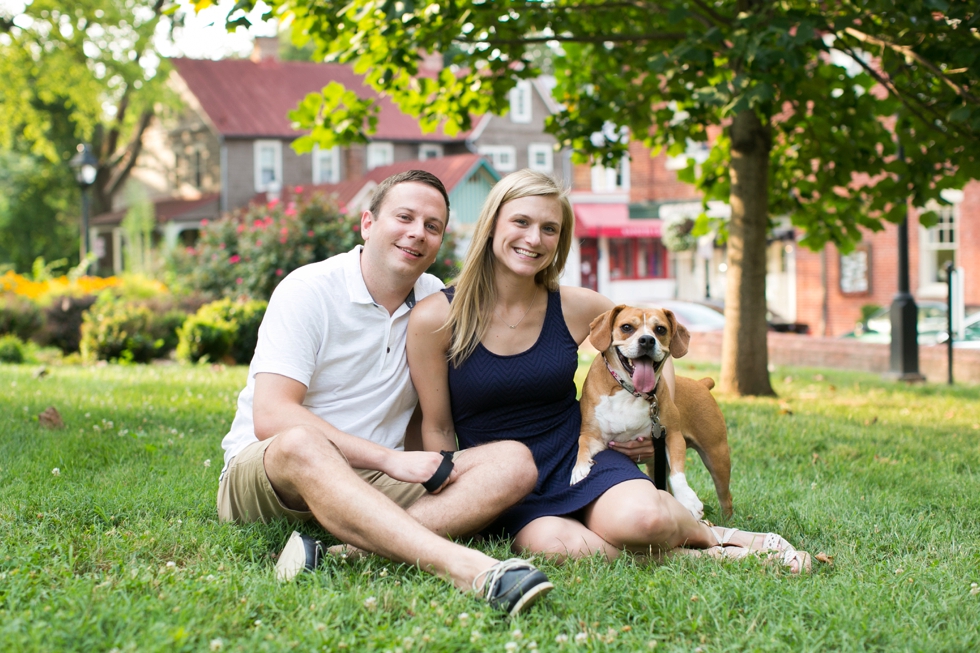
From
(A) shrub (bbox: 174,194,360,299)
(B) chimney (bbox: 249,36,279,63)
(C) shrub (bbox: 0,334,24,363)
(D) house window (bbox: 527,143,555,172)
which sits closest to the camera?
(C) shrub (bbox: 0,334,24,363)

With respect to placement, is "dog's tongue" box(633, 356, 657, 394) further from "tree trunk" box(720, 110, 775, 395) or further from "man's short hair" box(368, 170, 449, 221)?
"tree trunk" box(720, 110, 775, 395)

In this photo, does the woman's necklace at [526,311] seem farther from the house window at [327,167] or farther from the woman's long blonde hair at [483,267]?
the house window at [327,167]

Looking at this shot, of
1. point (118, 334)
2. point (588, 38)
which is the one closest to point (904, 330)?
point (588, 38)

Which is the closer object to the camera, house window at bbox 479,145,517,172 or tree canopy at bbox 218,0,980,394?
tree canopy at bbox 218,0,980,394

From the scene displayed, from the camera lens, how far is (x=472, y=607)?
281cm

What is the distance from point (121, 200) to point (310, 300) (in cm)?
3997

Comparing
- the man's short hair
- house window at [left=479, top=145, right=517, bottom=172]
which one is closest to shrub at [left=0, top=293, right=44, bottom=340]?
the man's short hair

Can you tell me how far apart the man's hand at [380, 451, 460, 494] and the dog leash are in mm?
909

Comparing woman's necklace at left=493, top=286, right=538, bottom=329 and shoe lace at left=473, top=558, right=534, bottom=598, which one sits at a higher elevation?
woman's necklace at left=493, top=286, right=538, bottom=329

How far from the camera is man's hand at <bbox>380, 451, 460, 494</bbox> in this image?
3.34m

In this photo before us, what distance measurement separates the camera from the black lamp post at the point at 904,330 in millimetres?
10766

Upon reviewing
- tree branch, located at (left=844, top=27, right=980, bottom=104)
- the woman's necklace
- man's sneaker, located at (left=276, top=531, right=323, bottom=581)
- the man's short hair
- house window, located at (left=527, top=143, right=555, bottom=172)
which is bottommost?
man's sneaker, located at (left=276, top=531, right=323, bottom=581)

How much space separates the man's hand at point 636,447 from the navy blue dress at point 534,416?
0.12 ft

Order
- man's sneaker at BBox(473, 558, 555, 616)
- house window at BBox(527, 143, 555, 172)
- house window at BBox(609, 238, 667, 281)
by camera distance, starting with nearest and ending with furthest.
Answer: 1. man's sneaker at BBox(473, 558, 555, 616)
2. house window at BBox(609, 238, 667, 281)
3. house window at BBox(527, 143, 555, 172)
